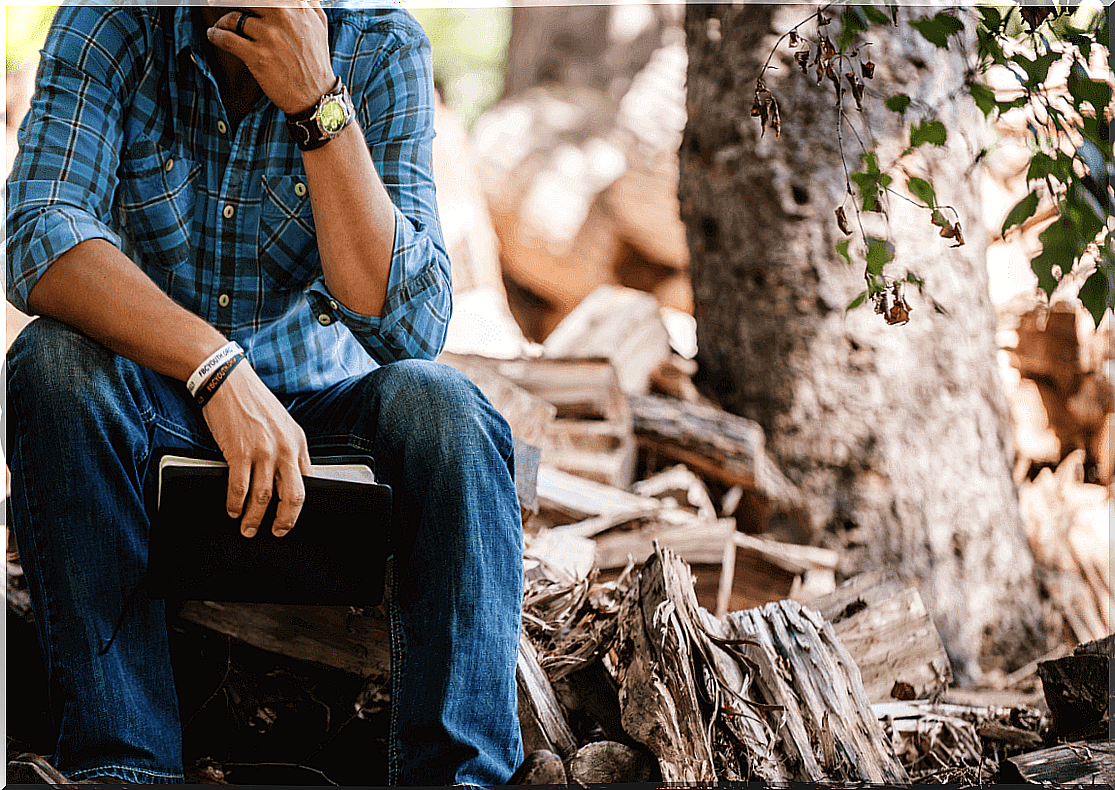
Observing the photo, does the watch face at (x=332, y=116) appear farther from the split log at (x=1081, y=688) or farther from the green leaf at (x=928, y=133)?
the split log at (x=1081, y=688)

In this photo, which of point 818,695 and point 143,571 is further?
point 818,695

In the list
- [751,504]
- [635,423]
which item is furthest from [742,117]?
[751,504]

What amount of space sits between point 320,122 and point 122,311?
32 centimetres

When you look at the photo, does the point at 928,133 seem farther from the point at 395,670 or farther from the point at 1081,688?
the point at 395,670

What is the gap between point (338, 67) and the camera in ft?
3.85

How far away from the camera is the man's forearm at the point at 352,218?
103 centimetres

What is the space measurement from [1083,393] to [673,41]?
5719mm

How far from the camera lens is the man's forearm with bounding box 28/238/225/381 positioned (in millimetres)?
975

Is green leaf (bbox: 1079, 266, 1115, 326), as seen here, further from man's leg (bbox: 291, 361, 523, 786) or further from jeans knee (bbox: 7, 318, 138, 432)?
jeans knee (bbox: 7, 318, 138, 432)

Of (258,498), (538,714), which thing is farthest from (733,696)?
(258,498)

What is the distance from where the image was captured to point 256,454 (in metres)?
0.95

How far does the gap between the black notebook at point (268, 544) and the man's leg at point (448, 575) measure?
26 millimetres

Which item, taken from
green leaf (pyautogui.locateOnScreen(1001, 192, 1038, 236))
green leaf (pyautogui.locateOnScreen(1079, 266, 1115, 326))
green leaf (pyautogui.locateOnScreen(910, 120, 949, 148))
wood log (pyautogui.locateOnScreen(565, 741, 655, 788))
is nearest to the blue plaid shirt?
wood log (pyautogui.locateOnScreen(565, 741, 655, 788))

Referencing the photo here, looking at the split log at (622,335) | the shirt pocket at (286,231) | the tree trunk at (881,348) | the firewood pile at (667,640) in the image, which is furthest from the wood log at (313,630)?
the split log at (622,335)
